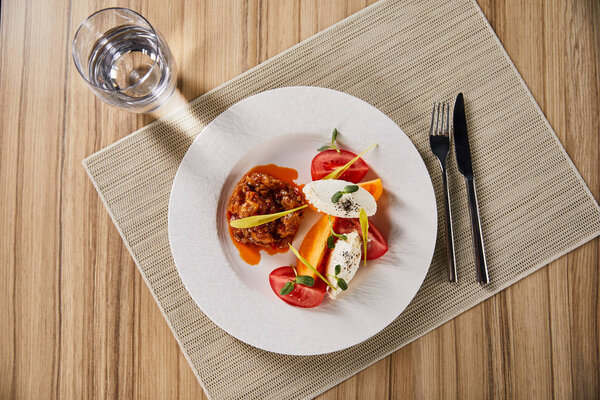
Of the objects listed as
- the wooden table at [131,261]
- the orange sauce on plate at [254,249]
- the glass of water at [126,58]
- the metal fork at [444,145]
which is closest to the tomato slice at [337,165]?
the orange sauce on plate at [254,249]

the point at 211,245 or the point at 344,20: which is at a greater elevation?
the point at 344,20

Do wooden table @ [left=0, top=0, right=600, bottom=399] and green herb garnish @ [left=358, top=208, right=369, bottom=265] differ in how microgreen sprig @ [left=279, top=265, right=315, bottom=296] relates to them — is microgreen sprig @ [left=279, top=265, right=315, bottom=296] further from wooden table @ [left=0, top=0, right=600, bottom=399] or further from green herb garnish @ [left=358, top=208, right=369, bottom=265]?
wooden table @ [left=0, top=0, right=600, bottom=399]

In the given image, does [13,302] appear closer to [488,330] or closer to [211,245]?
[211,245]

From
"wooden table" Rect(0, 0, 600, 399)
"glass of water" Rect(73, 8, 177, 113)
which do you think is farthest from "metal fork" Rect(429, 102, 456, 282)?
"glass of water" Rect(73, 8, 177, 113)

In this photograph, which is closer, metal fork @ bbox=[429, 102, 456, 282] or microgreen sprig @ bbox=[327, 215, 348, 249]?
microgreen sprig @ bbox=[327, 215, 348, 249]

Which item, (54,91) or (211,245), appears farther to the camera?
(54,91)

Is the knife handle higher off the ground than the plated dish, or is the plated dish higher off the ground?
the plated dish

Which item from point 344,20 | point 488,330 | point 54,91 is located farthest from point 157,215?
point 488,330

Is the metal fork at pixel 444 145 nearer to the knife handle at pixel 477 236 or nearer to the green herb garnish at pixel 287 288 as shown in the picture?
the knife handle at pixel 477 236
